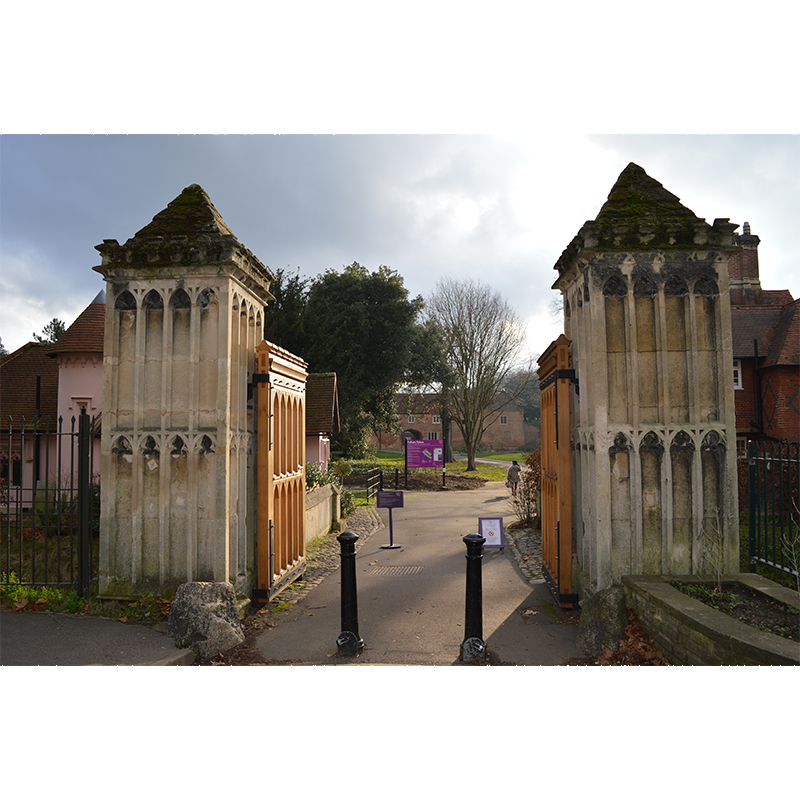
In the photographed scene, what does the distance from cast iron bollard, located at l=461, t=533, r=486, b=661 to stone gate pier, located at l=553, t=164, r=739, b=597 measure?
4.82 ft

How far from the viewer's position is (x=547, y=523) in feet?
24.9

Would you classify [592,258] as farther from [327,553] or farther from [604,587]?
[327,553]

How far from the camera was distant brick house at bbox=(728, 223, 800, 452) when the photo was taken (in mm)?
16078

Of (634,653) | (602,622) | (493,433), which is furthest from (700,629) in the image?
(493,433)

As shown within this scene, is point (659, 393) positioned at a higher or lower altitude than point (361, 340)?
lower

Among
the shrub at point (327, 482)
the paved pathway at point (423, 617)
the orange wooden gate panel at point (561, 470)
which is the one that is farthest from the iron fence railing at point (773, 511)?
the shrub at point (327, 482)

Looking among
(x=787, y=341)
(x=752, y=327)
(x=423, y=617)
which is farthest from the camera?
(x=752, y=327)

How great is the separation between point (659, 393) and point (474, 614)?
9.87 feet

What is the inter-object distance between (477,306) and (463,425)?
815 cm

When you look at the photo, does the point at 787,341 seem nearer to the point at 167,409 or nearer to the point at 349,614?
the point at 349,614

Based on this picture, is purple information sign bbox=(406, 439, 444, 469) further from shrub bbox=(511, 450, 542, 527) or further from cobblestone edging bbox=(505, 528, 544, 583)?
cobblestone edging bbox=(505, 528, 544, 583)

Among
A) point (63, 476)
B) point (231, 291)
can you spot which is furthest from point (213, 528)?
point (63, 476)

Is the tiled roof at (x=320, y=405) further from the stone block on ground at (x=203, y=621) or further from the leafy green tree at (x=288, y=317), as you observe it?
the stone block on ground at (x=203, y=621)

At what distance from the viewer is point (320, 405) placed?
20062mm
